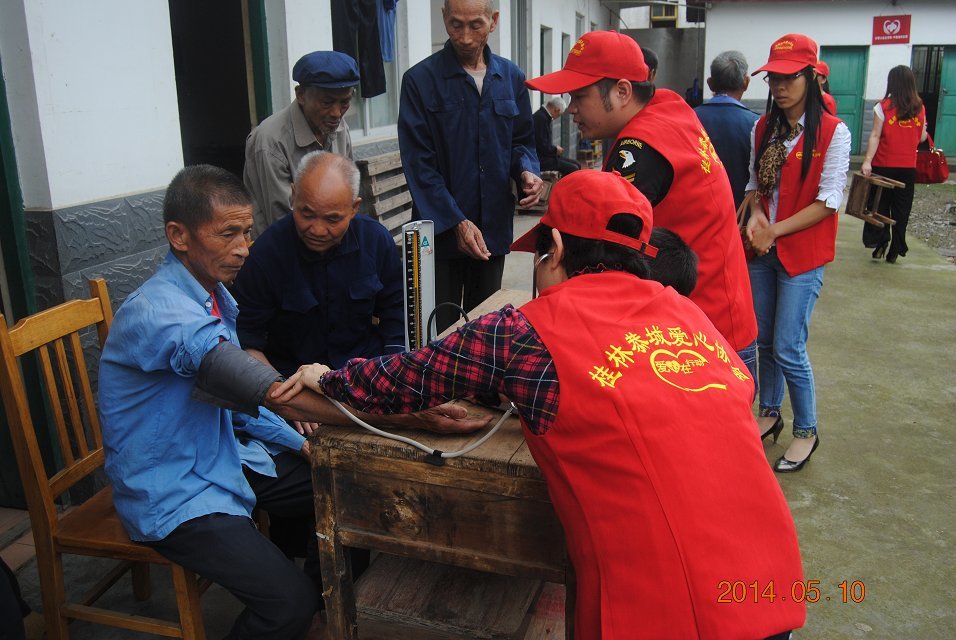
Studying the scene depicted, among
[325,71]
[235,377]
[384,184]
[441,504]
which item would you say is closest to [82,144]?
[325,71]

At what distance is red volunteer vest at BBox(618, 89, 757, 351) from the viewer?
2.34m

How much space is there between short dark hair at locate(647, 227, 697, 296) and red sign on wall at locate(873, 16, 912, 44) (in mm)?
18970

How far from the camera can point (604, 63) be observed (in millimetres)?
2375

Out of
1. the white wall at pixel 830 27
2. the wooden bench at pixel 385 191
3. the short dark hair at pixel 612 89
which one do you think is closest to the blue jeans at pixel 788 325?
the short dark hair at pixel 612 89

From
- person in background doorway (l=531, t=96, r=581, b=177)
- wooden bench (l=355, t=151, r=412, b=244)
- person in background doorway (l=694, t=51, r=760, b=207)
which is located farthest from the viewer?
person in background doorway (l=531, t=96, r=581, b=177)

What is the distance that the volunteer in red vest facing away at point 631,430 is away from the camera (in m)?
1.38

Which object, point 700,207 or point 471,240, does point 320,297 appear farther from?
point 700,207

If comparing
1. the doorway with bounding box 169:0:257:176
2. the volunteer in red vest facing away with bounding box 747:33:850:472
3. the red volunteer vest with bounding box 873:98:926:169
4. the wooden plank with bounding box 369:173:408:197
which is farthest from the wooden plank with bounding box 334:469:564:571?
the red volunteer vest with bounding box 873:98:926:169

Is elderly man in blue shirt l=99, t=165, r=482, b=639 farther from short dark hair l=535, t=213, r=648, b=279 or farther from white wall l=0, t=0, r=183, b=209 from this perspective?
white wall l=0, t=0, r=183, b=209

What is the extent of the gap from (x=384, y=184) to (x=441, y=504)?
15.9 ft

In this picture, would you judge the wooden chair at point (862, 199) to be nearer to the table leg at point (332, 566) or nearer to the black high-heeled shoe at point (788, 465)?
the black high-heeled shoe at point (788, 465)

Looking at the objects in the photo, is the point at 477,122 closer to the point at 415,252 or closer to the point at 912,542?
the point at 415,252

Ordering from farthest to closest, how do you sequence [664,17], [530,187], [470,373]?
[664,17]
[530,187]
[470,373]

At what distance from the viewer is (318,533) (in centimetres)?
192
